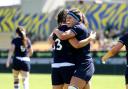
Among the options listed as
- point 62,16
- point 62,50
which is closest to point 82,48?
point 62,50

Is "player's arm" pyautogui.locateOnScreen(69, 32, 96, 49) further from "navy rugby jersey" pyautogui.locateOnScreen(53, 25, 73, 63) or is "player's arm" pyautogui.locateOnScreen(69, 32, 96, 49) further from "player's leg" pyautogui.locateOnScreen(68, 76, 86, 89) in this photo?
"player's leg" pyautogui.locateOnScreen(68, 76, 86, 89)

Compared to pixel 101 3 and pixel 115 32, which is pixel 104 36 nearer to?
pixel 115 32

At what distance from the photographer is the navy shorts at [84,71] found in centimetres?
959

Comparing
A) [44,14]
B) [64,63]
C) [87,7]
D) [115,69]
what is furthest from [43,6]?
[64,63]

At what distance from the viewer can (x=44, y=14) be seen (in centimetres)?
4325

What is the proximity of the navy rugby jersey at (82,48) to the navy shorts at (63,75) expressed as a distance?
25 cm

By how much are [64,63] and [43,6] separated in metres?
34.2

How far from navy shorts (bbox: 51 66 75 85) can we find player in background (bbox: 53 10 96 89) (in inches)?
6.0

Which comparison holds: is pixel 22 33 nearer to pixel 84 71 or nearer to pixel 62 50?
pixel 62 50

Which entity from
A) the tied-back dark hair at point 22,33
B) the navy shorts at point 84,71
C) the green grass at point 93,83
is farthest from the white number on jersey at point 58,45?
the green grass at point 93,83

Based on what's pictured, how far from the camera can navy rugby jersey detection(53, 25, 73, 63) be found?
9695mm

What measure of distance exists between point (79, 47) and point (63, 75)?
65 centimetres

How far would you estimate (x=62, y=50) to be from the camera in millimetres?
9719

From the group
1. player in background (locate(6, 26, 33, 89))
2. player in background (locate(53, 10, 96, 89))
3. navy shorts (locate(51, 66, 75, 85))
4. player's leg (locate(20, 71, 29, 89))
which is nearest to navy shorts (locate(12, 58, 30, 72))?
player in background (locate(6, 26, 33, 89))
